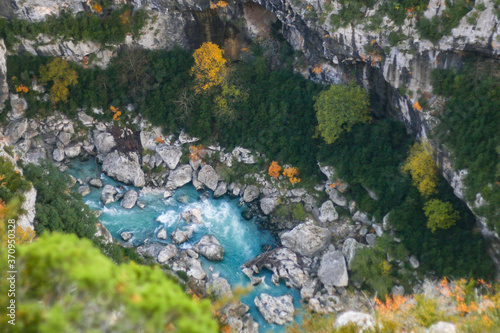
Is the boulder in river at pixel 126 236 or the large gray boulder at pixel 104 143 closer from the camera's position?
the boulder in river at pixel 126 236

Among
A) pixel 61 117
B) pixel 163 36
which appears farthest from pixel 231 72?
pixel 61 117

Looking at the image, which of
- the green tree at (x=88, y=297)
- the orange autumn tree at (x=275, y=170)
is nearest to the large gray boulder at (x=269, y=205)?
the orange autumn tree at (x=275, y=170)

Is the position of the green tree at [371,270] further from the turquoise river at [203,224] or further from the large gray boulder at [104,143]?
the large gray boulder at [104,143]

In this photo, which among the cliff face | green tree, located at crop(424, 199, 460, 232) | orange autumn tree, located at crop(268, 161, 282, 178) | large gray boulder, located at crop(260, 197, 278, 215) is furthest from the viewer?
orange autumn tree, located at crop(268, 161, 282, 178)

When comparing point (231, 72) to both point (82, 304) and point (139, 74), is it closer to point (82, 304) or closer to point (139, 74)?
point (139, 74)

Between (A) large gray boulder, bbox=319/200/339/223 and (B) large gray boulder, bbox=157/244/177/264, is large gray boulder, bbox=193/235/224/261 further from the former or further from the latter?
(A) large gray boulder, bbox=319/200/339/223

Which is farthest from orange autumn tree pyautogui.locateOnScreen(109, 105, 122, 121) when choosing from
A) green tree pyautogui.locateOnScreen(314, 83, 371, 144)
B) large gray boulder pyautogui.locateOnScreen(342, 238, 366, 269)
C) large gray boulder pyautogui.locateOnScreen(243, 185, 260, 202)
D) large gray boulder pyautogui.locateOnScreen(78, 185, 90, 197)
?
large gray boulder pyautogui.locateOnScreen(342, 238, 366, 269)

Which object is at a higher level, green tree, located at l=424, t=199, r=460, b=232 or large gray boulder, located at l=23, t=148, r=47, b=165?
green tree, located at l=424, t=199, r=460, b=232
